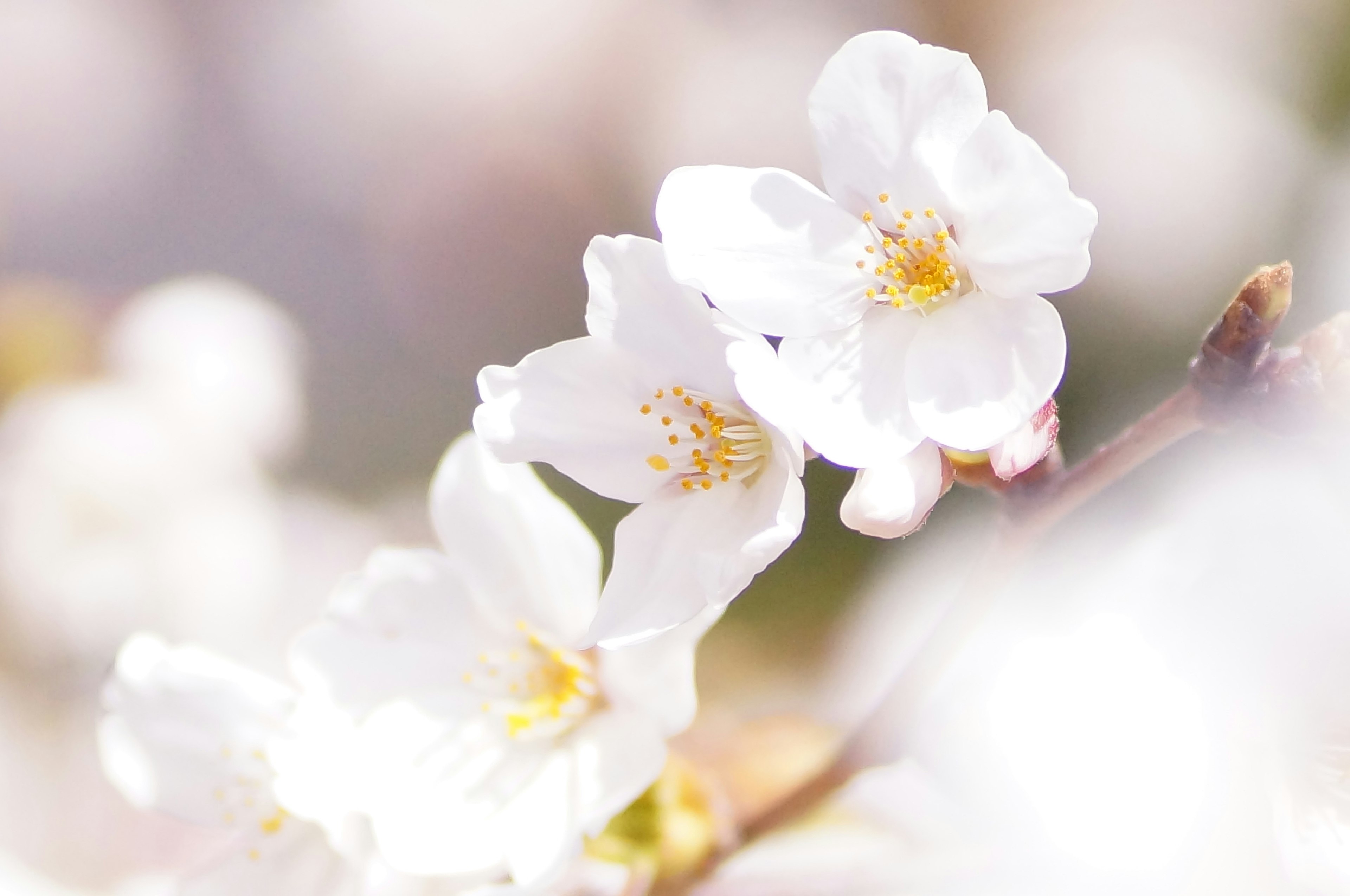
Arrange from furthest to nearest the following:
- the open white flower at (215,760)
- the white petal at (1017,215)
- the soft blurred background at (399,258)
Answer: the soft blurred background at (399,258) → the open white flower at (215,760) → the white petal at (1017,215)

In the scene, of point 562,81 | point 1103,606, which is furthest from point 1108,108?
point 1103,606

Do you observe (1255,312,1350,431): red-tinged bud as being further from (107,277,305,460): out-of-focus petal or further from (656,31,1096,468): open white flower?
(107,277,305,460): out-of-focus petal

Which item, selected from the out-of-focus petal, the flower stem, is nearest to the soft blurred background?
the out-of-focus petal

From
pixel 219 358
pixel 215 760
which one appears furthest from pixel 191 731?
pixel 219 358

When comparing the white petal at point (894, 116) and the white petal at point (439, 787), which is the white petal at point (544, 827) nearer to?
the white petal at point (439, 787)

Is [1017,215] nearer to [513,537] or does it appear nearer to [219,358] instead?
[513,537]

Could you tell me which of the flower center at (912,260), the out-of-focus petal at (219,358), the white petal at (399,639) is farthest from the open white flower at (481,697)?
the out-of-focus petal at (219,358)
